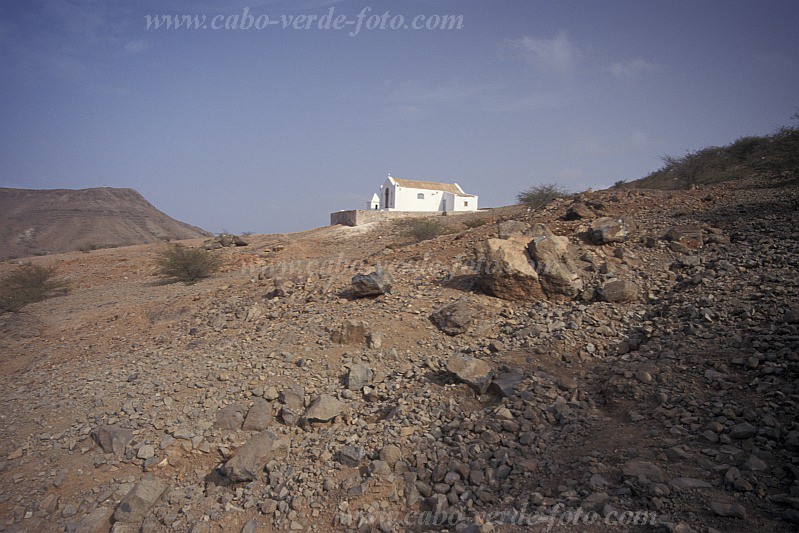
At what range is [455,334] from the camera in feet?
18.1

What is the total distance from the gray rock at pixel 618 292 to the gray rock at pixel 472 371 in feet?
7.79

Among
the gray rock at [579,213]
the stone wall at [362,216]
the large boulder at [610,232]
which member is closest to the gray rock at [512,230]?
the large boulder at [610,232]

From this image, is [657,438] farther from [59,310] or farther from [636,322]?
[59,310]

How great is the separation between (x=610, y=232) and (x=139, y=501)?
7.89 m

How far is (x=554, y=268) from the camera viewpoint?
20.1ft

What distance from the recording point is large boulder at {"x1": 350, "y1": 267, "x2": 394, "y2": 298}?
22.2 feet

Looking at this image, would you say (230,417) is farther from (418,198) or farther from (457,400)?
(418,198)

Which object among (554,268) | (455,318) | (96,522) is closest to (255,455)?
(96,522)

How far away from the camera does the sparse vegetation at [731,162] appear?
14219 mm

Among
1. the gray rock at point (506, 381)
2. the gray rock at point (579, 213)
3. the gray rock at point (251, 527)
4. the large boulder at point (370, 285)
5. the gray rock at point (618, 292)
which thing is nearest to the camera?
the gray rock at point (251, 527)

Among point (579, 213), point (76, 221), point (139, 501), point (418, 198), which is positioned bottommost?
point (139, 501)

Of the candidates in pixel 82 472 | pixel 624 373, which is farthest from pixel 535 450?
pixel 82 472

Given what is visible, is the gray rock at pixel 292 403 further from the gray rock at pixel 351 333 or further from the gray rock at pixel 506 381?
the gray rock at pixel 506 381

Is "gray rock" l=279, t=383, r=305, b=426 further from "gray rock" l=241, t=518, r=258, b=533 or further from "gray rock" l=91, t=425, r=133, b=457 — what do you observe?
"gray rock" l=91, t=425, r=133, b=457
